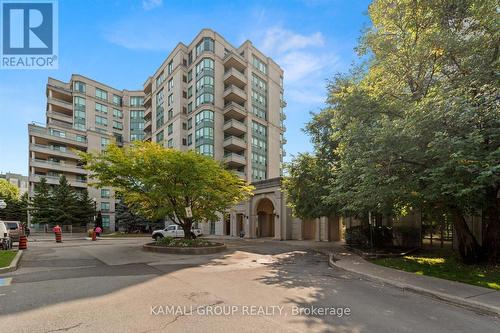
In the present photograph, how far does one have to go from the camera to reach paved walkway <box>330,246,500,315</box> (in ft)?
26.1

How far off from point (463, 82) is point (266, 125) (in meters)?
47.2

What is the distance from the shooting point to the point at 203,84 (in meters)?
51.6

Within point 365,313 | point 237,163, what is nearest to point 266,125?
point 237,163

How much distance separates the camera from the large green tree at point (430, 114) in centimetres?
988

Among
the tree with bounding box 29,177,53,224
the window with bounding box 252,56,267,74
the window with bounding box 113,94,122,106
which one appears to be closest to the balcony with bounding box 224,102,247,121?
the window with bounding box 252,56,267,74

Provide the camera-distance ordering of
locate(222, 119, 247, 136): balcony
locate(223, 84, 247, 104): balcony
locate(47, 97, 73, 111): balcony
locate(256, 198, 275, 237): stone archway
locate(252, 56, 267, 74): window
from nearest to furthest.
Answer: locate(256, 198, 275, 237): stone archway
locate(222, 119, 247, 136): balcony
locate(223, 84, 247, 104): balcony
locate(252, 56, 267, 74): window
locate(47, 97, 73, 111): balcony

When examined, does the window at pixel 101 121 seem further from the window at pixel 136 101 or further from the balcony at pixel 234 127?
the balcony at pixel 234 127

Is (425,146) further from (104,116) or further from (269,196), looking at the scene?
(104,116)

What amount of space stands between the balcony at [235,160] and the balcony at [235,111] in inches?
258

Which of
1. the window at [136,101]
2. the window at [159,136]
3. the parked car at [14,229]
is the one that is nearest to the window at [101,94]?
the window at [136,101]

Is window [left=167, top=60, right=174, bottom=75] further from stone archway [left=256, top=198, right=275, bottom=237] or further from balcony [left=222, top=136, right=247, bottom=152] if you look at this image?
stone archway [left=256, top=198, right=275, bottom=237]

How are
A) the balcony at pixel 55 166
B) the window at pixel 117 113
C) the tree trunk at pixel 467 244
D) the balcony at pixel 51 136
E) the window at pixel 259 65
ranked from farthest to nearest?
the window at pixel 117 113, the balcony at pixel 51 136, the balcony at pixel 55 166, the window at pixel 259 65, the tree trunk at pixel 467 244

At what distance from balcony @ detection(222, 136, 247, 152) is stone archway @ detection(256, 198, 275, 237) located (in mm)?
12230

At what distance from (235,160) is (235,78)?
13.5 meters
